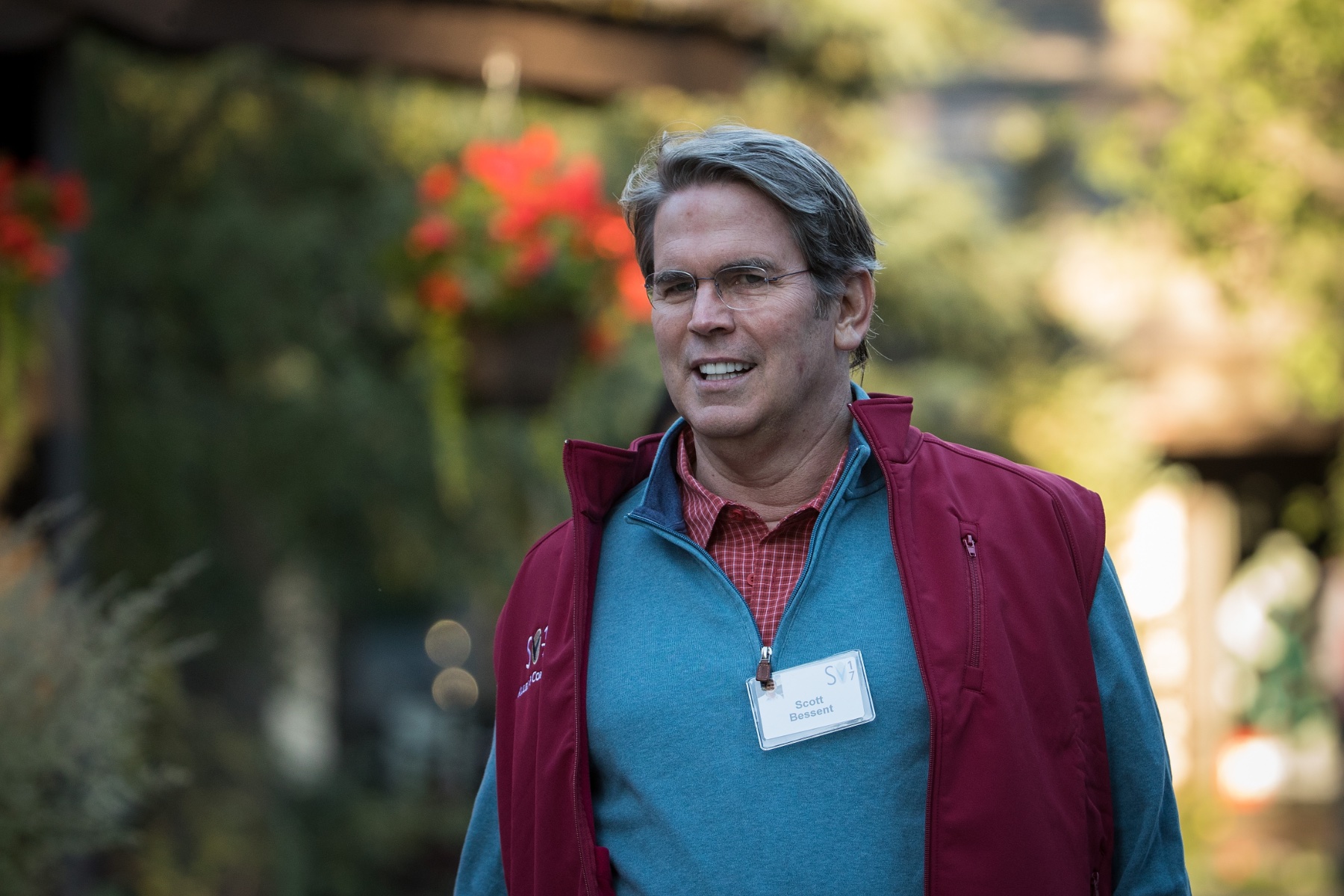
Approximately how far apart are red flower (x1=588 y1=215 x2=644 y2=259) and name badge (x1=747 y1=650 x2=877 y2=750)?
2.64 meters

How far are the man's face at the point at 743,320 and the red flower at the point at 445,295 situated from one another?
235 centimetres

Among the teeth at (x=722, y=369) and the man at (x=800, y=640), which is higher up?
the teeth at (x=722, y=369)

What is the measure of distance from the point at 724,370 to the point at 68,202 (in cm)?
289

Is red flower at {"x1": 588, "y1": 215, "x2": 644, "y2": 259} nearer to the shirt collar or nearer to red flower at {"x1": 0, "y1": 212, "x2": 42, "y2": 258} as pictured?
red flower at {"x1": 0, "y1": 212, "x2": 42, "y2": 258}

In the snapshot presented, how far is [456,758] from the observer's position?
8961mm

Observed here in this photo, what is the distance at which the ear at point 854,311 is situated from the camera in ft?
6.01

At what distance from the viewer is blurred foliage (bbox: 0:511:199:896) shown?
111 inches

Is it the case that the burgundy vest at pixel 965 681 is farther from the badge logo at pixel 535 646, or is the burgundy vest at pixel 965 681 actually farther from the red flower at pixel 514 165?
the red flower at pixel 514 165

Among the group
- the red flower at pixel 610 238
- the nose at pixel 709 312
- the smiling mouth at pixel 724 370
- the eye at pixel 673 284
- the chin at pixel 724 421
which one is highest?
the red flower at pixel 610 238

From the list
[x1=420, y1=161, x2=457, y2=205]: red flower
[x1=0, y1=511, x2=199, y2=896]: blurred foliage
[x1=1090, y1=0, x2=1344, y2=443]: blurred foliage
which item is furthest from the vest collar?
[x1=1090, y1=0, x2=1344, y2=443]: blurred foliage

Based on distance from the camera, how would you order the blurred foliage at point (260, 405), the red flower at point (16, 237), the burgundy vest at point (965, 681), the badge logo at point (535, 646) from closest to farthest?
the burgundy vest at point (965, 681) < the badge logo at point (535, 646) < the red flower at point (16, 237) < the blurred foliage at point (260, 405)

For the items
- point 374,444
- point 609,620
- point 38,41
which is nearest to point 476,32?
point 38,41

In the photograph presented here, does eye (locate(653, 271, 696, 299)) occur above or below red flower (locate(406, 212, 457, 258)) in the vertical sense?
below

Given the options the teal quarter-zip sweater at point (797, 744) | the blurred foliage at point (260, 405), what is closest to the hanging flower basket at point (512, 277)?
the blurred foliage at point (260, 405)
